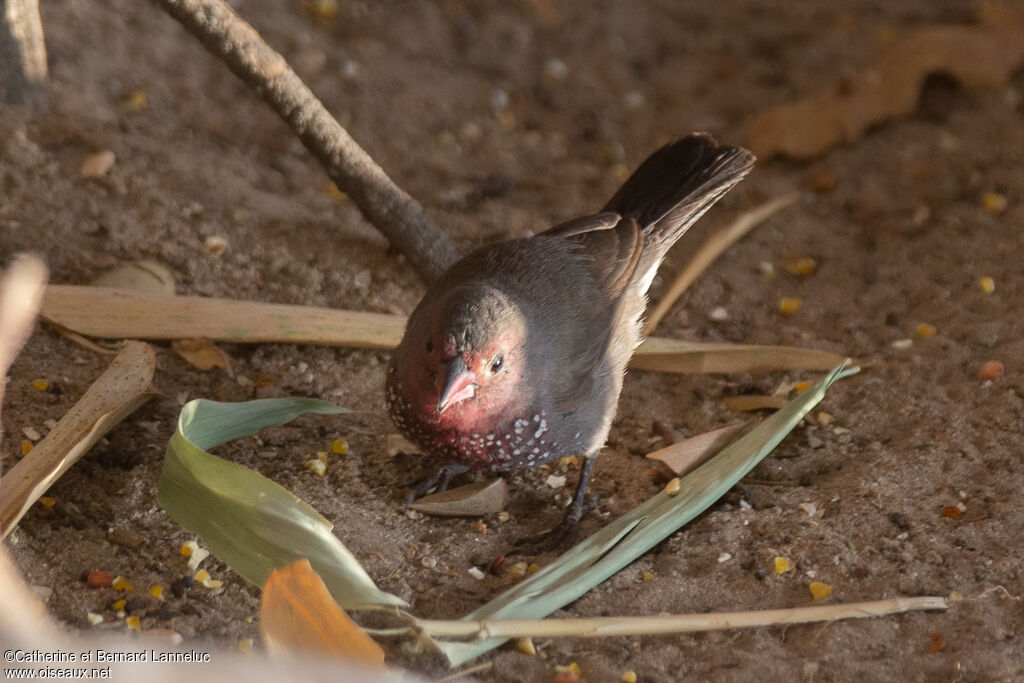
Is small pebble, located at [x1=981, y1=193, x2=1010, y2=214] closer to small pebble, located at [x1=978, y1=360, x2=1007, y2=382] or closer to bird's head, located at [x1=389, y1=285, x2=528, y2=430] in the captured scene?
small pebble, located at [x1=978, y1=360, x2=1007, y2=382]

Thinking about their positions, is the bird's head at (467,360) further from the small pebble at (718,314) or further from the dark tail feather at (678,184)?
the small pebble at (718,314)

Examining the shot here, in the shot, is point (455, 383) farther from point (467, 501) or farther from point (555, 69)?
point (555, 69)

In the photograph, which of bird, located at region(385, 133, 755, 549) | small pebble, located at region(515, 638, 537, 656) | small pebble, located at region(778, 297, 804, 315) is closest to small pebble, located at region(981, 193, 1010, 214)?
small pebble, located at region(778, 297, 804, 315)

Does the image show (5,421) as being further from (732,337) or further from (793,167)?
(793,167)

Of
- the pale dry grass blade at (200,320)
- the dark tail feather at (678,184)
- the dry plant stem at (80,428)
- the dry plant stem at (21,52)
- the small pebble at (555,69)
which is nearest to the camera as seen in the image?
the dry plant stem at (80,428)

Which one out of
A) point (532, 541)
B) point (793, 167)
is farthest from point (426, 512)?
point (793, 167)

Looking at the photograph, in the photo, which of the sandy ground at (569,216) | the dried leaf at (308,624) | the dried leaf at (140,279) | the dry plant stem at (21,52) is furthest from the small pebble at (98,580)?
the dry plant stem at (21,52)
